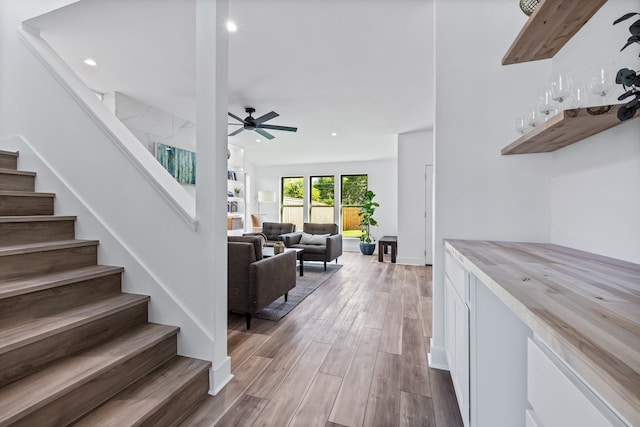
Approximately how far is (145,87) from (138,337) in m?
3.52

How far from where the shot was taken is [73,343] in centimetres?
135

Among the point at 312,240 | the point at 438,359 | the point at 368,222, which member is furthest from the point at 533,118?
the point at 368,222

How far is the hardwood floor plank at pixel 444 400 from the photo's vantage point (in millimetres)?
1458

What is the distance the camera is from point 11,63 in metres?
2.28

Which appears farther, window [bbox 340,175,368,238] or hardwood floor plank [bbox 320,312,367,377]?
window [bbox 340,175,368,238]

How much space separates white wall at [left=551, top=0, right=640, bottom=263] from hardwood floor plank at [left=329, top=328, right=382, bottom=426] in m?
1.45

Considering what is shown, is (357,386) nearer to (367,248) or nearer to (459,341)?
(459,341)

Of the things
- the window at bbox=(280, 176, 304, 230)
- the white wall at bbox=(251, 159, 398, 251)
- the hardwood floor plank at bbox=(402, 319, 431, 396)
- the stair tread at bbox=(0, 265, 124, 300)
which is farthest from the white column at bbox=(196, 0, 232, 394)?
the window at bbox=(280, 176, 304, 230)

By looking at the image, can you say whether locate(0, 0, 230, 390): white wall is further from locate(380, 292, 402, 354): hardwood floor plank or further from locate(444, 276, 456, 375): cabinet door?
locate(444, 276, 456, 375): cabinet door

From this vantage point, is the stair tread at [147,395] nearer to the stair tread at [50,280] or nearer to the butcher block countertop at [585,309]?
the stair tread at [50,280]

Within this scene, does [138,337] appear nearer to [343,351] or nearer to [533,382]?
[343,351]

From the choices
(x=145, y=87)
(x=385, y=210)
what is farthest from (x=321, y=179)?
(x=145, y=87)

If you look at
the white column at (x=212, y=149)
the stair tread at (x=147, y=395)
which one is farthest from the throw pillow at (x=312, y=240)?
the stair tread at (x=147, y=395)

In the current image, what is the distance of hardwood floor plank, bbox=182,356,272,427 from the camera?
145 centimetres
